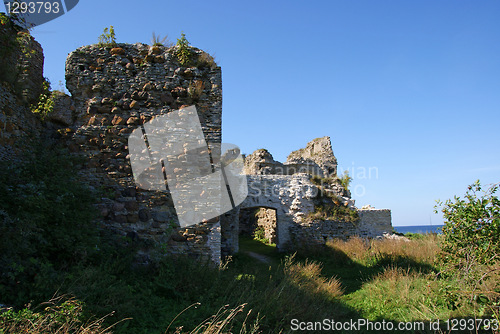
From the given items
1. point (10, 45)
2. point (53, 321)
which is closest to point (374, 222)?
point (53, 321)

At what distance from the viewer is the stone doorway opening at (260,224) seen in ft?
52.3

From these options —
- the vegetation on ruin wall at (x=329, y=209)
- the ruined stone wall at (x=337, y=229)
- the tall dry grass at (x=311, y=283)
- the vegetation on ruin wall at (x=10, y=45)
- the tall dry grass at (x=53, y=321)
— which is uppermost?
the vegetation on ruin wall at (x=10, y=45)

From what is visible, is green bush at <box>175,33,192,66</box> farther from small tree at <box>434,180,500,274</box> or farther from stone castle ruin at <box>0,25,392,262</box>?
small tree at <box>434,180,500,274</box>

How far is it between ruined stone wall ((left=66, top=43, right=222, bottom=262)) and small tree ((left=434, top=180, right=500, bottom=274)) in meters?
4.91

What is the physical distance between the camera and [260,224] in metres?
18.2

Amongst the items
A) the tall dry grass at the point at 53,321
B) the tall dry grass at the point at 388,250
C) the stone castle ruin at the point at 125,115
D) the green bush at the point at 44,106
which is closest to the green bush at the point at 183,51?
the stone castle ruin at the point at 125,115

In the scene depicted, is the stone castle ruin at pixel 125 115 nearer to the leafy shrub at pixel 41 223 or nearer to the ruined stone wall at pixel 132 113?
the ruined stone wall at pixel 132 113

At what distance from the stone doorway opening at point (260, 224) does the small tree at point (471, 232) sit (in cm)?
830

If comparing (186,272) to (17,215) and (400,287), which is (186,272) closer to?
(17,215)

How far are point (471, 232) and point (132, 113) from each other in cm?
722

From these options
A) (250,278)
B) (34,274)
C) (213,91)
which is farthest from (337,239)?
(34,274)

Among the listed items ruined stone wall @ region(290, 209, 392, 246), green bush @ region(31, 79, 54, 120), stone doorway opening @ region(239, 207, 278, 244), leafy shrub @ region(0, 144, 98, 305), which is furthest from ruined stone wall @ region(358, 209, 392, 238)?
green bush @ region(31, 79, 54, 120)

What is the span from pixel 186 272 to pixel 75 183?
2.44m

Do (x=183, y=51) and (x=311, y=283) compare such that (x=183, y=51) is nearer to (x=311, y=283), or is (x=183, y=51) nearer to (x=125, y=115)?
(x=125, y=115)
